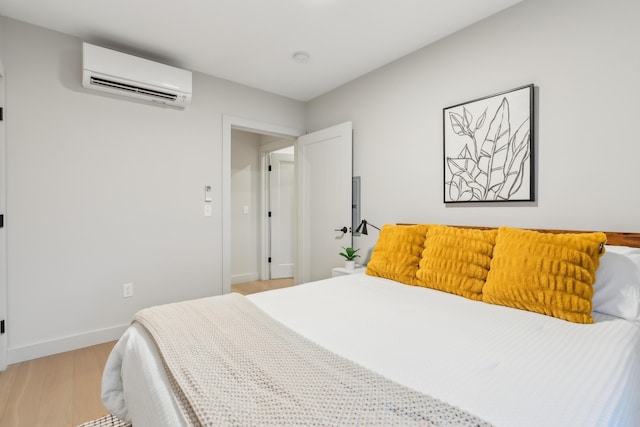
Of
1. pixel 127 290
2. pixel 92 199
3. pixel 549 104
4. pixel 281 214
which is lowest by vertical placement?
pixel 127 290

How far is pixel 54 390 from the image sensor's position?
6.41ft

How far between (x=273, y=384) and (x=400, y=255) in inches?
61.5

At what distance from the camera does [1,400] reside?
183 cm

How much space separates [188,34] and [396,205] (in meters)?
2.26

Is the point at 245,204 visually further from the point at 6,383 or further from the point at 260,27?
the point at 6,383

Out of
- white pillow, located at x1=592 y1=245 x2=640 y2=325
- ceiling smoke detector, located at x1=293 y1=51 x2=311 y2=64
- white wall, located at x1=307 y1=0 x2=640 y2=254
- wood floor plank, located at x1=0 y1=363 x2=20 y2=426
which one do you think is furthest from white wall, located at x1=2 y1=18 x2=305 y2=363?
white pillow, located at x1=592 y1=245 x2=640 y2=325

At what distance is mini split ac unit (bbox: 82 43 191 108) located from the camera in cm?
237

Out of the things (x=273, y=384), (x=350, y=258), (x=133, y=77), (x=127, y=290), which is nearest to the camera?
(x=273, y=384)

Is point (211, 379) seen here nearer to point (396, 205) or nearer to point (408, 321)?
point (408, 321)

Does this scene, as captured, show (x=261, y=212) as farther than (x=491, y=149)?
Yes

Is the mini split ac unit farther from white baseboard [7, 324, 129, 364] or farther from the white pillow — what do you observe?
the white pillow

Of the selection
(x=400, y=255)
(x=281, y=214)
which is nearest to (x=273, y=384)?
(x=400, y=255)

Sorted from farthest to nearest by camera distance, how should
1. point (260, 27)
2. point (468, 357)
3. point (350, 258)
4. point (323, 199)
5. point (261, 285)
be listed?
point (261, 285)
point (323, 199)
point (350, 258)
point (260, 27)
point (468, 357)

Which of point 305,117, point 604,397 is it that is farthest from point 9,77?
point 604,397
